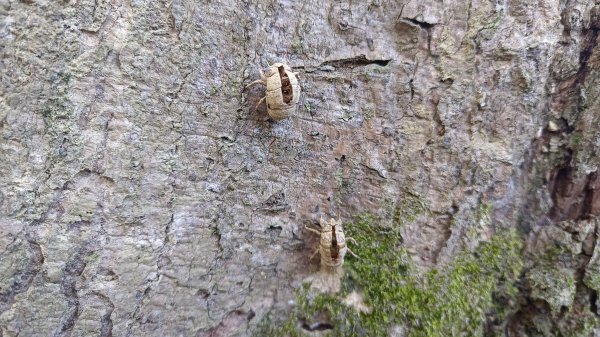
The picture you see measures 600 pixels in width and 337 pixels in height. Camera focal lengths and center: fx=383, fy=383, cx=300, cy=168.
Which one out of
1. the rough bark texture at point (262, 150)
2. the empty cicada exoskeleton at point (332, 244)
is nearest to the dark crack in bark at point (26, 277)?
the rough bark texture at point (262, 150)

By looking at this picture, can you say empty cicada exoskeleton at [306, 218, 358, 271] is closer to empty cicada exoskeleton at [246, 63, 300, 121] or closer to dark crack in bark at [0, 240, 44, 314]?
empty cicada exoskeleton at [246, 63, 300, 121]

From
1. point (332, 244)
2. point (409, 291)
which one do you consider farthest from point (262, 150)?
point (409, 291)

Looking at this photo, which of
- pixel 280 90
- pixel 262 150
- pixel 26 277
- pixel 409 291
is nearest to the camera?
pixel 26 277

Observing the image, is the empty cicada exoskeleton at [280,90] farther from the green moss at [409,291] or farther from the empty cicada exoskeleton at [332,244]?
the green moss at [409,291]

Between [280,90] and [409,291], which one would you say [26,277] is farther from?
[409,291]

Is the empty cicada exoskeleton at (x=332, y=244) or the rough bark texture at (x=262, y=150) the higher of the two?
the rough bark texture at (x=262, y=150)

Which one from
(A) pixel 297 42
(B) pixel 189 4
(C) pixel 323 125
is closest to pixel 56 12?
(B) pixel 189 4
